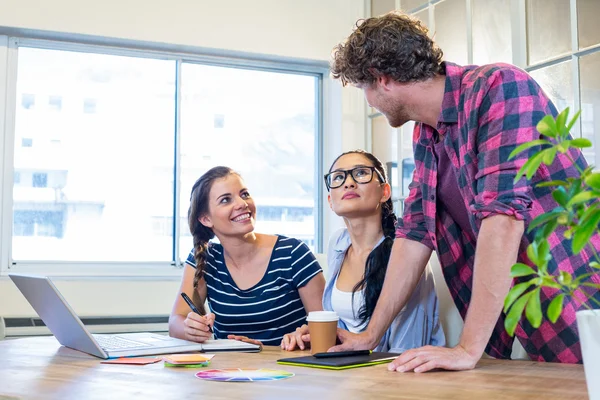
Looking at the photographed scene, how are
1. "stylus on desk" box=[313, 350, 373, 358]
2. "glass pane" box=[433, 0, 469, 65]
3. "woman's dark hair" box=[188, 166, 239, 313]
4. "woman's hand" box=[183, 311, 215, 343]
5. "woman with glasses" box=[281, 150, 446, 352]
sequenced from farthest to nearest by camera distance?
"glass pane" box=[433, 0, 469, 65] → "woman's dark hair" box=[188, 166, 239, 313] → "woman with glasses" box=[281, 150, 446, 352] → "woman's hand" box=[183, 311, 215, 343] → "stylus on desk" box=[313, 350, 373, 358]

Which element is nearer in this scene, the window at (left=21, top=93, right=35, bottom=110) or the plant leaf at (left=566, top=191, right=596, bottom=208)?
the plant leaf at (left=566, top=191, right=596, bottom=208)

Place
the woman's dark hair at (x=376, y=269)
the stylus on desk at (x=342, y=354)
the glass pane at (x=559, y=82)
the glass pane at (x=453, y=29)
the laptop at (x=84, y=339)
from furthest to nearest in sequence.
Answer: the glass pane at (x=453, y=29)
the glass pane at (x=559, y=82)
the woman's dark hair at (x=376, y=269)
the laptop at (x=84, y=339)
the stylus on desk at (x=342, y=354)

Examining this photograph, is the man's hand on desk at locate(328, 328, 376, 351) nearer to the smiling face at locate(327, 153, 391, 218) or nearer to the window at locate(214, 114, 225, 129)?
the smiling face at locate(327, 153, 391, 218)

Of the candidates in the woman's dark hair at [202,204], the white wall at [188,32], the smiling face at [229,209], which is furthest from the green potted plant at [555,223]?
the white wall at [188,32]

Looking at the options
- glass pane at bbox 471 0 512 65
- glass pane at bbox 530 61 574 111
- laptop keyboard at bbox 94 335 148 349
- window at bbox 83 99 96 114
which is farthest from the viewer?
window at bbox 83 99 96 114

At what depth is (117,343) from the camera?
5.81ft

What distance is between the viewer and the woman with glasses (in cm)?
199

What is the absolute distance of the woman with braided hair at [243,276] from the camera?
93.7 inches

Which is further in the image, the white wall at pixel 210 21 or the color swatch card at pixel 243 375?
the white wall at pixel 210 21

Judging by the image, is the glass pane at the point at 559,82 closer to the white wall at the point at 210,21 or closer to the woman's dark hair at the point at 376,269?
the woman's dark hair at the point at 376,269

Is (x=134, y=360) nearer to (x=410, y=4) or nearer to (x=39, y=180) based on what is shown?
(x=39, y=180)

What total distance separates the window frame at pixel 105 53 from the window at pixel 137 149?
0.03 meters

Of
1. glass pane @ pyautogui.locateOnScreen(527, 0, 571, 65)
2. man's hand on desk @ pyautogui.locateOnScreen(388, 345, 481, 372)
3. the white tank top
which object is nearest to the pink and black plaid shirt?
man's hand on desk @ pyautogui.locateOnScreen(388, 345, 481, 372)

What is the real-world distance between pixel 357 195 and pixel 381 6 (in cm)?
204
